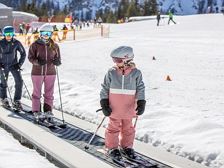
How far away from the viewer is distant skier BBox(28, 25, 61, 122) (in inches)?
353

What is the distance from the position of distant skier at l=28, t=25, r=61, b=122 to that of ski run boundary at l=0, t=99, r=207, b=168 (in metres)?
0.49

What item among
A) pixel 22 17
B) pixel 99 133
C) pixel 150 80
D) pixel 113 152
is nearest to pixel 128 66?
pixel 113 152

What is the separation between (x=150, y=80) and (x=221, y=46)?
13.2m

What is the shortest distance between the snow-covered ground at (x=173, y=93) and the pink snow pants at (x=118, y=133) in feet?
3.04

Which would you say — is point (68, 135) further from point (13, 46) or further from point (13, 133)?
point (13, 46)

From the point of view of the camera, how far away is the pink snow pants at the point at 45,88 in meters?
9.16

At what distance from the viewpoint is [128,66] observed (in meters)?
6.24

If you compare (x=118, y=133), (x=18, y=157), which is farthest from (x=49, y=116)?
(x=118, y=133)

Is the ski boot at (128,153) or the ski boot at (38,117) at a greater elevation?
the ski boot at (128,153)

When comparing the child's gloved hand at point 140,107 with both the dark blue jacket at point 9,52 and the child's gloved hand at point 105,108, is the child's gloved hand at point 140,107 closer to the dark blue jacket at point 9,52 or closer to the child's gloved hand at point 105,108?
the child's gloved hand at point 105,108

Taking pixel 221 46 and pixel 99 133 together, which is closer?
pixel 99 133

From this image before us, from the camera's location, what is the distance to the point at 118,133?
6496 millimetres

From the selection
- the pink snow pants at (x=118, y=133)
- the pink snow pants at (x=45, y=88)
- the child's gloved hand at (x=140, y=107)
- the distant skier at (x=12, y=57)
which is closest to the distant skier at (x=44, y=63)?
the pink snow pants at (x=45, y=88)

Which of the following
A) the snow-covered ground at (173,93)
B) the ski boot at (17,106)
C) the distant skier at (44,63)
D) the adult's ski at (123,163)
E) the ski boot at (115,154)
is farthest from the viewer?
the ski boot at (17,106)
